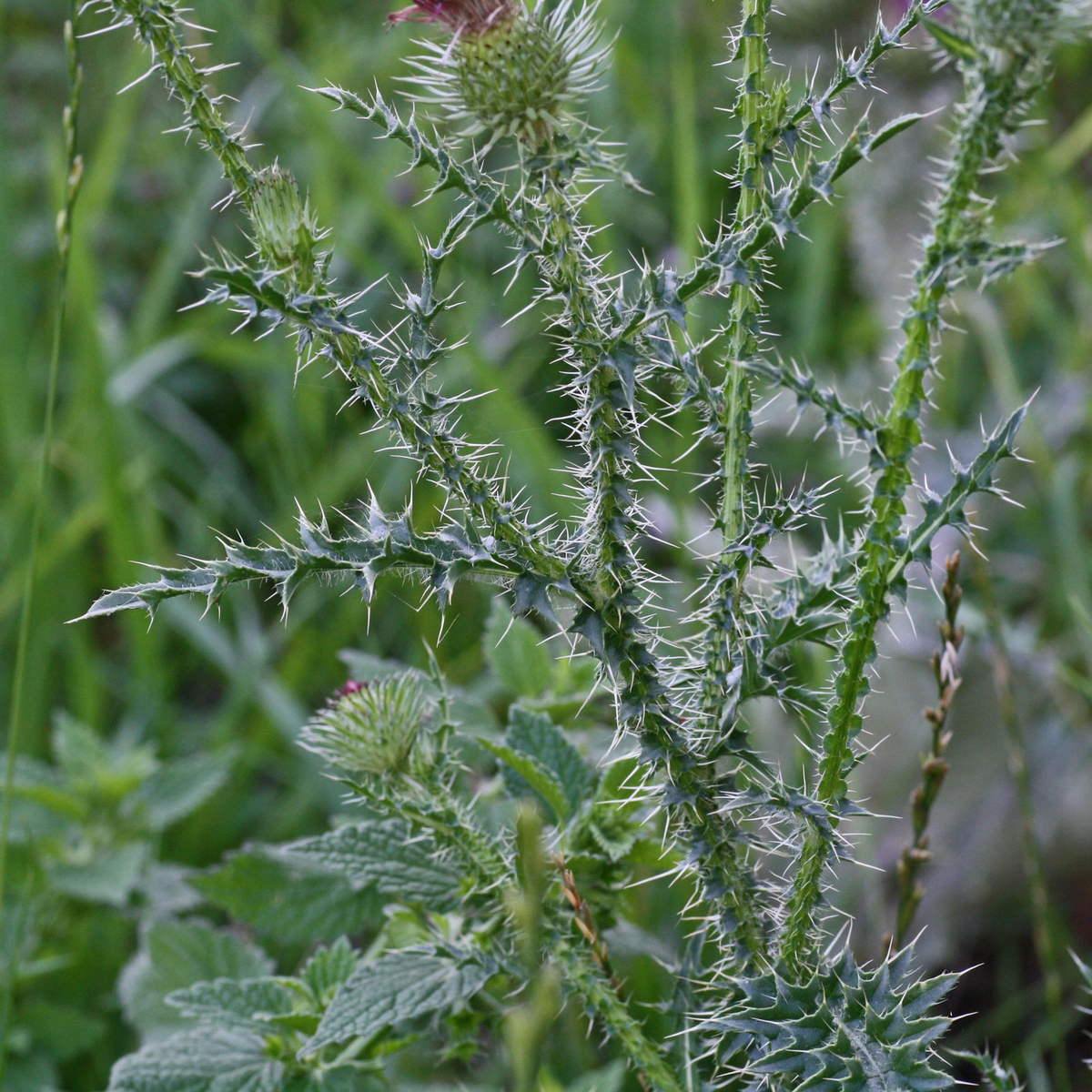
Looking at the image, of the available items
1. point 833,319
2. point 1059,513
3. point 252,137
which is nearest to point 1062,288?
point 833,319

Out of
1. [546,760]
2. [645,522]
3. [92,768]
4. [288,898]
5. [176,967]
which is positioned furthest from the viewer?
[92,768]

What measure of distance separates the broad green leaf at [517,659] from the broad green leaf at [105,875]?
65 cm

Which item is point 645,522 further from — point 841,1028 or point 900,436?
point 841,1028

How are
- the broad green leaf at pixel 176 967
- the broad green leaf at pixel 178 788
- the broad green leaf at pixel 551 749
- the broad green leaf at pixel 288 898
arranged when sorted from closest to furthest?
the broad green leaf at pixel 551 749
the broad green leaf at pixel 288 898
the broad green leaf at pixel 176 967
the broad green leaf at pixel 178 788

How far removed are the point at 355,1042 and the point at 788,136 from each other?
88 centimetres

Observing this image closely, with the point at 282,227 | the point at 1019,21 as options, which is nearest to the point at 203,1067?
the point at 282,227

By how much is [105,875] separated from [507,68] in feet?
4.30

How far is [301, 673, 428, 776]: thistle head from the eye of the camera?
103 cm

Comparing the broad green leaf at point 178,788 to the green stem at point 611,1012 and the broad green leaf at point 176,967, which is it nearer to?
the broad green leaf at point 176,967

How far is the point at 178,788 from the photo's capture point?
73.5 inches

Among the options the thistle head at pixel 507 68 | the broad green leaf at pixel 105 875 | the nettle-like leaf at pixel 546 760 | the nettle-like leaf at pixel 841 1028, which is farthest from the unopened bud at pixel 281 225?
the broad green leaf at pixel 105 875

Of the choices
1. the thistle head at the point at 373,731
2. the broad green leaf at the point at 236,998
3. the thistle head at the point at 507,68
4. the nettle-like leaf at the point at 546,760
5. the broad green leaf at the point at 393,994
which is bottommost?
the broad green leaf at the point at 236,998

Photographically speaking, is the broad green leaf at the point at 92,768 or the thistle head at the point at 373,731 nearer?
the thistle head at the point at 373,731

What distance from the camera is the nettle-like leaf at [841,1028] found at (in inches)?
32.2
